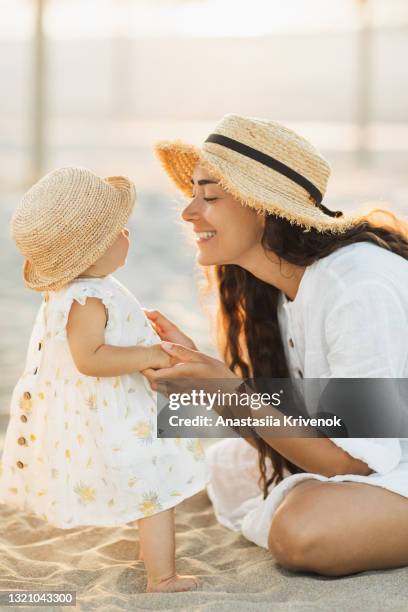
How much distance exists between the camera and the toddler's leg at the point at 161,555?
2.46 meters

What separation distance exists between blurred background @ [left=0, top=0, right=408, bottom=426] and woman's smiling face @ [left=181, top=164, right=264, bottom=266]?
13.6 metres

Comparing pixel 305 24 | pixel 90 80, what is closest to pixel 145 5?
pixel 90 80

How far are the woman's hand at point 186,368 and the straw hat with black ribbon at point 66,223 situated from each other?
315mm

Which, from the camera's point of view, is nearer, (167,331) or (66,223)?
(66,223)

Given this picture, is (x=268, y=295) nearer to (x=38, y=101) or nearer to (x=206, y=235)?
(x=206, y=235)

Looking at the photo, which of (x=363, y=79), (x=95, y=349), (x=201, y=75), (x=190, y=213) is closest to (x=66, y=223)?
(x=95, y=349)

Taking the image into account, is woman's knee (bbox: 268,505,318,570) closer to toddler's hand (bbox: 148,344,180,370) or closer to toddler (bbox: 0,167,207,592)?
toddler (bbox: 0,167,207,592)

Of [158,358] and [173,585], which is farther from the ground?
[158,358]

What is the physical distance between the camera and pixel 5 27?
22375mm

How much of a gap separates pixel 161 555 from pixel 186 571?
21 cm

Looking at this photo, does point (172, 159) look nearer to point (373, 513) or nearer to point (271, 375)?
point (271, 375)

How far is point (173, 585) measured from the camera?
245 cm

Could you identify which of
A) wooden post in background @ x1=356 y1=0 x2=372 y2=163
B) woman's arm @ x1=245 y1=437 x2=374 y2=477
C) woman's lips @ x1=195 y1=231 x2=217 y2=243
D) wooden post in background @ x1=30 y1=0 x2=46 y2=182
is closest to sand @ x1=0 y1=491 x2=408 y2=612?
woman's arm @ x1=245 y1=437 x2=374 y2=477

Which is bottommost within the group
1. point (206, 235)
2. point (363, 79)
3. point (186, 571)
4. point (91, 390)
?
point (186, 571)
